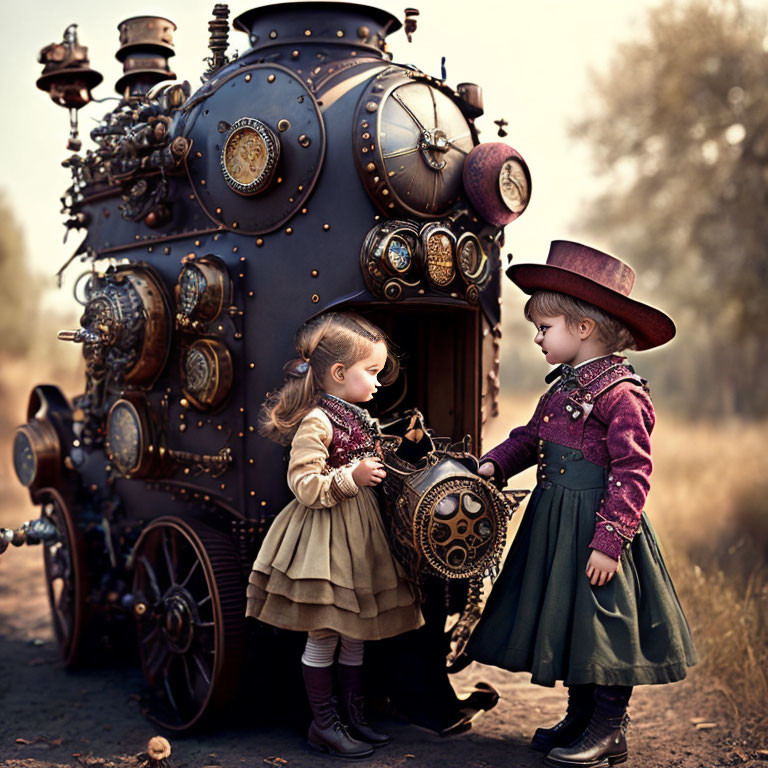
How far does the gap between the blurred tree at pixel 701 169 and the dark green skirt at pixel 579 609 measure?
10.3 metres

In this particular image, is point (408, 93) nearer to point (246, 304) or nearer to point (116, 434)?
point (246, 304)

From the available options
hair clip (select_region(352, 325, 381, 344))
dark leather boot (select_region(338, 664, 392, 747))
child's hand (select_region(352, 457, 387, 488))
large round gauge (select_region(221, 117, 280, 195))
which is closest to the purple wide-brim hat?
hair clip (select_region(352, 325, 381, 344))

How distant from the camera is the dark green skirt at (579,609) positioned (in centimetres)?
372

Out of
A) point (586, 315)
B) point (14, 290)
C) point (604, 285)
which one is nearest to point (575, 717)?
point (586, 315)

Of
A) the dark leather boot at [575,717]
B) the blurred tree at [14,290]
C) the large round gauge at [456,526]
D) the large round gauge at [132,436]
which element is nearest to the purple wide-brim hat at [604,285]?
the large round gauge at [456,526]

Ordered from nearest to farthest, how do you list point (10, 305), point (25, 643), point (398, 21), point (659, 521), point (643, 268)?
point (398, 21)
point (25, 643)
point (659, 521)
point (10, 305)
point (643, 268)

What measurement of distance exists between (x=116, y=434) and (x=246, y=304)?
4.07 ft

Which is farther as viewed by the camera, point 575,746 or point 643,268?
point 643,268

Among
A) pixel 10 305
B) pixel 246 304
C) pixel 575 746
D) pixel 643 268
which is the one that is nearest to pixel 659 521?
pixel 575 746

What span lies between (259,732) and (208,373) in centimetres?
170

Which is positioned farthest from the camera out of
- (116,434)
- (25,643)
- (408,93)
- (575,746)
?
(25,643)

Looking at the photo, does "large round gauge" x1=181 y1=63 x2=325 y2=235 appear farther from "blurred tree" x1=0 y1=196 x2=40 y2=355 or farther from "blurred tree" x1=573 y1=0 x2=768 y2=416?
"blurred tree" x1=0 y1=196 x2=40 y2=355

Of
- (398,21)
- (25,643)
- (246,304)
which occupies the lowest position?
(25,643)

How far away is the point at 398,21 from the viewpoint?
4.73 metres
